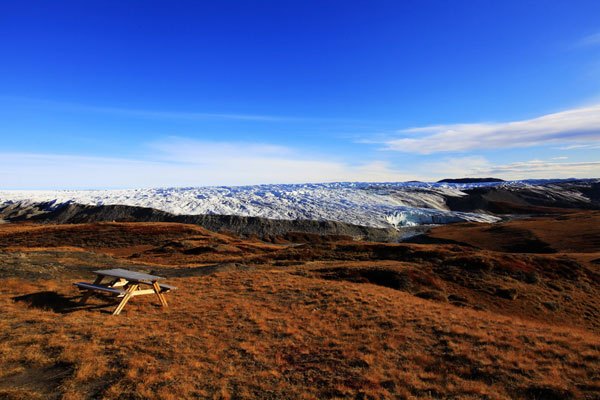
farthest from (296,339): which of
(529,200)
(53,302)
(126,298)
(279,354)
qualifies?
(529,200)

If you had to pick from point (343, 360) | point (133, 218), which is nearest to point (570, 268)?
point (343, 360)

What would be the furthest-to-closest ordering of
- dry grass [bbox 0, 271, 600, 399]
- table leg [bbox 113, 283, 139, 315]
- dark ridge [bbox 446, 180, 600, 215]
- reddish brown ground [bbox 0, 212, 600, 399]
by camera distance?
dark ridge [bbox 446, 180, 600, 215] < table leg [bbox 113, 283, 139, 315] < reddish brown ground [bbox 0, 212, 600, 399] < dry grass [bbox 0, 271, 600, 399]

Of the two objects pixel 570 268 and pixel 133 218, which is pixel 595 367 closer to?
pixel 570 268

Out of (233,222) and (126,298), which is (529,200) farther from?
(126,298)

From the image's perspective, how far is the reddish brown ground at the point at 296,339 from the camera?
680 cm

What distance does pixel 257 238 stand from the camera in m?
72.2

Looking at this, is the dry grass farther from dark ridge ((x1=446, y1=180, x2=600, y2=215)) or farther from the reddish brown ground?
dark ridge ((x1=446, y1=180, x2=600, y2=215))

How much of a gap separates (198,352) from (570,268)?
30737 mm

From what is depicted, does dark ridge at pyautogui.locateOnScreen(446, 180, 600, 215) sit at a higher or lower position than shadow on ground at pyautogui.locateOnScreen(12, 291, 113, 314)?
lower

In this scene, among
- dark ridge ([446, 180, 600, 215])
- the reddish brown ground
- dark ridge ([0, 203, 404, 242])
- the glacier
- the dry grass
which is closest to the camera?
the dry grass

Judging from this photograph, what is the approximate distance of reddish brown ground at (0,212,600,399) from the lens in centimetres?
680

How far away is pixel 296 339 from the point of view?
1020cm

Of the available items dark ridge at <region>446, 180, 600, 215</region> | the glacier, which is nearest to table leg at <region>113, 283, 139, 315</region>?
the glacier

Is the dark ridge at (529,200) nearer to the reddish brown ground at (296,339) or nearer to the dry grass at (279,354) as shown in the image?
the reddish brown ground at (296,339)
